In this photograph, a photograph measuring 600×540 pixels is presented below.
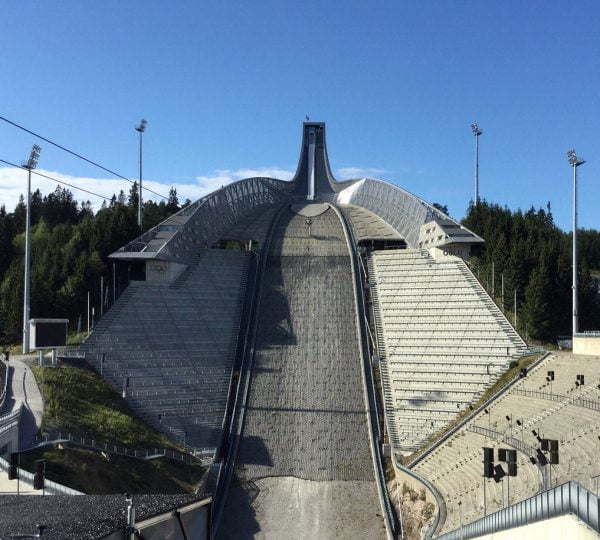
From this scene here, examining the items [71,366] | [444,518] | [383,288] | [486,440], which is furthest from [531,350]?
[71,366]

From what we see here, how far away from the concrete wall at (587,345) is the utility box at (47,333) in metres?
26.7

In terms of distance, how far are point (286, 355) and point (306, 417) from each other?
620 centimetres

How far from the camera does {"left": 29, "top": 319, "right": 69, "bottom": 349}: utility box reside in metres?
32.5

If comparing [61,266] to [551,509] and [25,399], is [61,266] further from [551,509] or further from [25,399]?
[551,509]

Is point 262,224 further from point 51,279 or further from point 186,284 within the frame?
point 51,279

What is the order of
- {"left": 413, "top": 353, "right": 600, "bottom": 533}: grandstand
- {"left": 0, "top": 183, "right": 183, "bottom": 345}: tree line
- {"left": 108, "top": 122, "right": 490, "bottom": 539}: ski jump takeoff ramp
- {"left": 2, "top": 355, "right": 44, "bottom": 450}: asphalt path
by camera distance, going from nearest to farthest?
{"left": 413, "top": 353, "right": 600, "bottom": 533}: grandstand → {"left": 2, "top": 355, "right": 44, "bottom": 450}: asphalt path → {"left": 108, "top": 122, "right": 490, "bottom": 539}: ski jump takeoff ramp → {"left": 0, "top": 183, "right": 183, "bottom": 345}: tree line

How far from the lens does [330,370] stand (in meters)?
40.4

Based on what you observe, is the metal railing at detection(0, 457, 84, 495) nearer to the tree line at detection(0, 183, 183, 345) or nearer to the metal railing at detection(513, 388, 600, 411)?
the metal railing at detection(513, 388, 600, 411)

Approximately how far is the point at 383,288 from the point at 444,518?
2523cm

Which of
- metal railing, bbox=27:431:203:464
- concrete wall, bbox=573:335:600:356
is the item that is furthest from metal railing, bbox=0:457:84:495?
concrete wall, bbox=573:335:600:356

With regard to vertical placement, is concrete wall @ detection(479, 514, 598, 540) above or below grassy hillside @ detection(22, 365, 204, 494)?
above

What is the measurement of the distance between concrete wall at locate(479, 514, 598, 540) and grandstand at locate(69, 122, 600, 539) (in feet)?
22.6

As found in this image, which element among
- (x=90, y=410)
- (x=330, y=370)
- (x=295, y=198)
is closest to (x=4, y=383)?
(x=90, y=410)

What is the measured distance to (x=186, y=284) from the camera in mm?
46688
